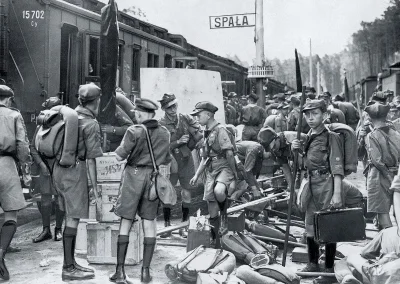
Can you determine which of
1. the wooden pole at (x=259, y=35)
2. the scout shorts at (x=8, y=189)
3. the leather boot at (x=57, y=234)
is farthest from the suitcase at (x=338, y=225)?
the wooden pole at (x=259, y=35)

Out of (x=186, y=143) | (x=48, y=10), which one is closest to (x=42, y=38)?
(x=48, y=10)

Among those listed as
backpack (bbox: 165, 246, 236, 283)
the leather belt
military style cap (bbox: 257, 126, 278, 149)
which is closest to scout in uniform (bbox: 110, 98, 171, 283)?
backpack (bbox: 165, 246, 236, 283)

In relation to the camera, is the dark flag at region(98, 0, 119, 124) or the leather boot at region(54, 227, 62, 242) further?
the dark flag at region(98, 0, 119, 124)

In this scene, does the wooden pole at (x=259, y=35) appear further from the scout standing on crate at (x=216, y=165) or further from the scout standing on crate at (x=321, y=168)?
the scout standing on crate at (x=321, y=168)

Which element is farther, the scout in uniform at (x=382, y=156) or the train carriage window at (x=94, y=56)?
the train carriage window at (x=94, y=56)

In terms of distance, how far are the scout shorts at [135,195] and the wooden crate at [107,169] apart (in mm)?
732

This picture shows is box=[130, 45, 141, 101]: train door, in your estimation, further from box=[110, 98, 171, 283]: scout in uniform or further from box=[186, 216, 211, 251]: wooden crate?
box=[110, 98, 171, 283]: scout in uniform

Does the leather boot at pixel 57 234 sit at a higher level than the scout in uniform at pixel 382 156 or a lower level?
lower

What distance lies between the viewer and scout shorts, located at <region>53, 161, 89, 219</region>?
561 cm

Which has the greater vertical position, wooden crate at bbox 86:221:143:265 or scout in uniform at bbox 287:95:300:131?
scout in uniform at bbox 287:95:300:131

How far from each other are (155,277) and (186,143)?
3147 mm

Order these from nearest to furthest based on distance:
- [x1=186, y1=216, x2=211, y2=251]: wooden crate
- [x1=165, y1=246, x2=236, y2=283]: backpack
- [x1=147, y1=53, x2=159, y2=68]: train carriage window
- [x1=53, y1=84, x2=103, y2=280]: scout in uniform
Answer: [x1=165, y1=246, x2=236, y2=283]: backpack < [x1=53, y1=84, x2=103, y2=280]: scout in uniform < [x1=186, y1=216, x2=211, y2=251]: wooden crate < [x1=147, y1=53, x2=159, y2=68]: train carriage window

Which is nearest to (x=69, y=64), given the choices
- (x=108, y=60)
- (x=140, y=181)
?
(x=108, y=60)

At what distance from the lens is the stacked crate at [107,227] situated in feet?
20.3
